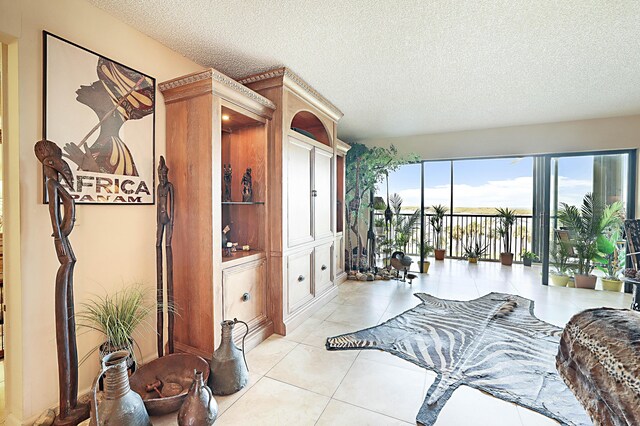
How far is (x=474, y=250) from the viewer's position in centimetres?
640

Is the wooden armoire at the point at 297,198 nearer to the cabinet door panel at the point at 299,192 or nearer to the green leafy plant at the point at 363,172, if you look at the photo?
the cabinet door panel at the point at 299,192

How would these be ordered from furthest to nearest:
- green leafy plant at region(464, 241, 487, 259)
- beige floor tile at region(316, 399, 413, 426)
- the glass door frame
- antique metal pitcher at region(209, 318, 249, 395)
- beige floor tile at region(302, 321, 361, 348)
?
green leafy plant at region(464, 241, 487, 259)
the glass door frame
beige floor tile at region(302, 321, 361, 348)
antique metal pitcher at region(209, 318, 249, 395)
beige floor tile at region(316, 399, 413, 426)

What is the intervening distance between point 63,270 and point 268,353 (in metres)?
1.54

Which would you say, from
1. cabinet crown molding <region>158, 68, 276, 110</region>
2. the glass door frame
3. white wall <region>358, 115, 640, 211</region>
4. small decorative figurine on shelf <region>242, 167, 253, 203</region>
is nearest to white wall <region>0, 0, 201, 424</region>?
cabinet crown molding <region>158, 68, 276, 110</region>

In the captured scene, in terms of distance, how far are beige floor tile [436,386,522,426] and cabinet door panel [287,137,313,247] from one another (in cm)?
178

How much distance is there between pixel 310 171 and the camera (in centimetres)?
323

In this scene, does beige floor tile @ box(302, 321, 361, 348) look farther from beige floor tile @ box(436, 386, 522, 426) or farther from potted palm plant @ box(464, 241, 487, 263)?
potted palm plant @ box(464, 241, 487, 263)

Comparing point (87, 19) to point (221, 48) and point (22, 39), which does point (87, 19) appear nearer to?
point (22, 39)

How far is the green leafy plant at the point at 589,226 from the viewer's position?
4.12 meters

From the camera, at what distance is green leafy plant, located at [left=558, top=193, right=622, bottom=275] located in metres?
4.12

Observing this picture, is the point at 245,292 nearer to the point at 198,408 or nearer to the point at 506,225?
the point at 198,408

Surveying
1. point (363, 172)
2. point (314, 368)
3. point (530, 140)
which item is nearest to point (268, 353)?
point (314, 368)

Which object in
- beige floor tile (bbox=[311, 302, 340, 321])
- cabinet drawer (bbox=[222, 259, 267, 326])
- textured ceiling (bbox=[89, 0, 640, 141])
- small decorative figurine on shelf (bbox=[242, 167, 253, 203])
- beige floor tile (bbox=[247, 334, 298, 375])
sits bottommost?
beige floor tile (bbox=[247, 334, 298, 375])

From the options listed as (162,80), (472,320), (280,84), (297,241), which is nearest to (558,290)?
(472,320)
